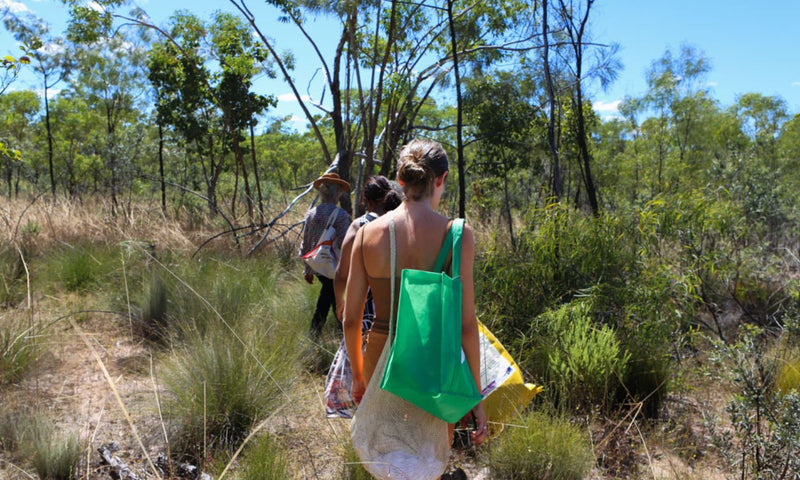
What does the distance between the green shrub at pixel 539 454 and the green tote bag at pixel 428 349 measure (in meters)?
1.45

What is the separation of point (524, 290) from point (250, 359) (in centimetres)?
222

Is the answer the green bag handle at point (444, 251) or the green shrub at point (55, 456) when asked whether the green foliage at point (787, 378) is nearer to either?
the green bag handle at point (444, 251)

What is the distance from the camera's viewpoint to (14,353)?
396 centimetres

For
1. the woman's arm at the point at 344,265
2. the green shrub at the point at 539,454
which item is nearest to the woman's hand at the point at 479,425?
the woman's arm at the point at 344,265

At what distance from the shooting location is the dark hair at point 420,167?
1849 millimetres

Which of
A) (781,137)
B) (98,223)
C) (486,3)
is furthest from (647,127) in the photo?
(98,223)

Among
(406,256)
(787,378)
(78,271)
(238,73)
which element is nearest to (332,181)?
(406,256)

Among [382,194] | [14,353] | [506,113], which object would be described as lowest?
[14,353]

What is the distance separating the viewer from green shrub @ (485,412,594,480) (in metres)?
2.85

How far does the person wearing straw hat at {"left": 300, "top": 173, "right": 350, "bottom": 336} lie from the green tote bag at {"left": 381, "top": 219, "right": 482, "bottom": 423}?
271 cm

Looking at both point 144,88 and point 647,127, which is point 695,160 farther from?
point 144,88

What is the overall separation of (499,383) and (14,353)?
139 inches

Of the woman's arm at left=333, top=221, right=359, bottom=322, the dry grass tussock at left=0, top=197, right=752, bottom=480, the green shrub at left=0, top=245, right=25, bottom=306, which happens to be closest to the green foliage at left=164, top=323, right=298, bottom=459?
the dry grass tussock at left=0, top=197, right=752, bottom=480

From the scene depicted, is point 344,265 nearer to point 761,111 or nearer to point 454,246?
point 454,246
